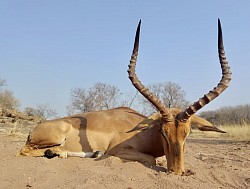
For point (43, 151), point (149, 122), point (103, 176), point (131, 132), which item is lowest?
point (103, 176)

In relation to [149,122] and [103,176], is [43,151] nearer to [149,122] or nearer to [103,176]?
[149,122]

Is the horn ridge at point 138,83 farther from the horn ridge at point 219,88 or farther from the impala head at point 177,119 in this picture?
the horn ridge at point 219,88

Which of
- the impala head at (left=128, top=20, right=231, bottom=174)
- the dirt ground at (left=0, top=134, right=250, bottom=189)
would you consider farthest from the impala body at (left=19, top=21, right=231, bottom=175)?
the dirt ground at (left=0, top=134, right=250, bottom=189)

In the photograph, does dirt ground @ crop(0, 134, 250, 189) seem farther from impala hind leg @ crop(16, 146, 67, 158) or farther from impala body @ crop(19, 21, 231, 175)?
impala hind leg @ crop(16, 146, 67, 158)

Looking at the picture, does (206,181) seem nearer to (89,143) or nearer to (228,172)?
(228,172)

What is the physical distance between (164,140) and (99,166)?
3.81 ft

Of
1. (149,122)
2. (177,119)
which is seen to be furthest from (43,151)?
(177,119)

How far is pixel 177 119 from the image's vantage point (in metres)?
5.68

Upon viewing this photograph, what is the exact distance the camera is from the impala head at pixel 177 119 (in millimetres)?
5410

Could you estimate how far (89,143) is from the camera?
7.43 meters

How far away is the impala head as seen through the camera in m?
5.41

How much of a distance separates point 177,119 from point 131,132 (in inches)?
67.4

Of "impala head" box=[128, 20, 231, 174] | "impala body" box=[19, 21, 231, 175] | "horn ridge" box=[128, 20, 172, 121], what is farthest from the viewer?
"horn ridge" box=[128, 20, 172, 121]

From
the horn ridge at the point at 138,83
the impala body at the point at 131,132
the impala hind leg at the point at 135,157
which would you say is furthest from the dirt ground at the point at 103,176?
the horn ridge at the point at 138,83
